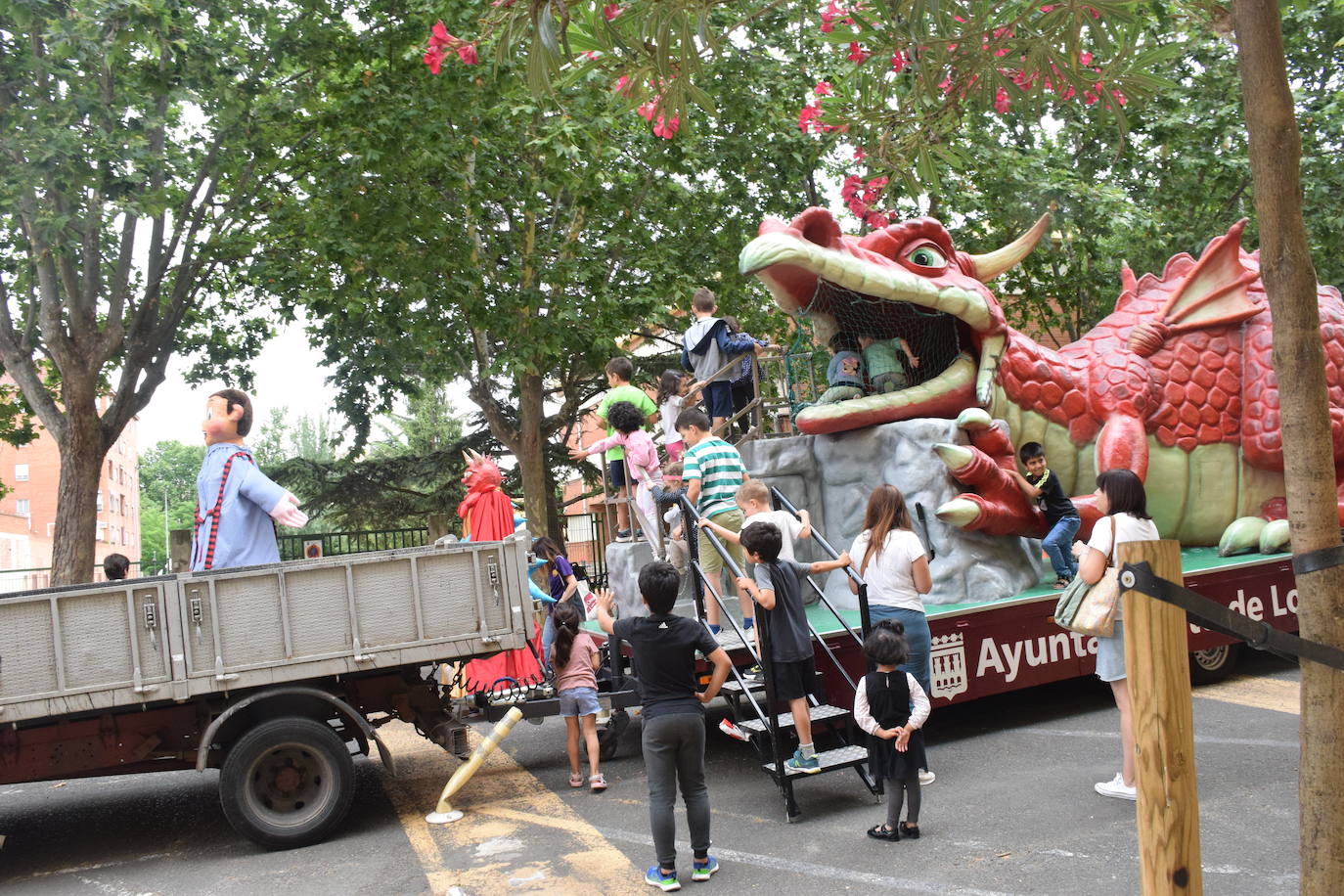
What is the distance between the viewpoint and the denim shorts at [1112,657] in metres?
5.27

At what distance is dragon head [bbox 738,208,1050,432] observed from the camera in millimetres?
7977

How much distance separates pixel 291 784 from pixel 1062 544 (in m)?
5.41

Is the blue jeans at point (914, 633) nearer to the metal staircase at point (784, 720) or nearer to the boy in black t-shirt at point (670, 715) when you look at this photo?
the metal staircase at point (784, 720)

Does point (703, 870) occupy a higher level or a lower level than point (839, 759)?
lower

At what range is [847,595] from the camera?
8086 mm

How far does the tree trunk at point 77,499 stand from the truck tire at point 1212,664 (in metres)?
10.7

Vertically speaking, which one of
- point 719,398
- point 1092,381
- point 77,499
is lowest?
point 77,499

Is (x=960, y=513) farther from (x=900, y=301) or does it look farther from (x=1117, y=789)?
(x=1117, y=789)

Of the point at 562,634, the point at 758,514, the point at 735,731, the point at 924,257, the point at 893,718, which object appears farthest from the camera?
the point at 924,257

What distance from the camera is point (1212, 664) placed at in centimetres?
810

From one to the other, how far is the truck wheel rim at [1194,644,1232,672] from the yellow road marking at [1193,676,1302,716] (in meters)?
0.13

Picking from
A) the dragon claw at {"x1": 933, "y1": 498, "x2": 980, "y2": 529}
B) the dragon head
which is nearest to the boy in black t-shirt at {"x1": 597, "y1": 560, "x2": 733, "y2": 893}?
the dragon claw at {"x1": 933, "y1": 498, "x2": 980, "y2": 529}

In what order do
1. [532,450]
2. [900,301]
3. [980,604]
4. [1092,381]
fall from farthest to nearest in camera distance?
1. [532,450]
2. [1092,381]
3. [900,301]
4. [980,604]

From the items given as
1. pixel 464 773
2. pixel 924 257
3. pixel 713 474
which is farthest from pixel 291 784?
pixel 924 257
